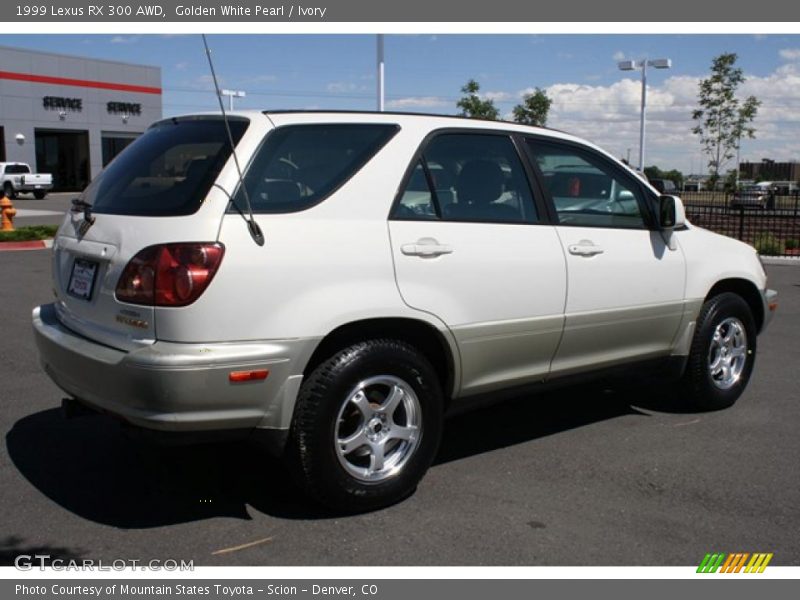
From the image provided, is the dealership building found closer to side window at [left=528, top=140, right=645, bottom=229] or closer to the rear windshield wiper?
the rear windshield wiper

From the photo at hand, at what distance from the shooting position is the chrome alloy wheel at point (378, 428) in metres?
3.89

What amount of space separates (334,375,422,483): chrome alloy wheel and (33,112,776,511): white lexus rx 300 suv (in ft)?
0.04

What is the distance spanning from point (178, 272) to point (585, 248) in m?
2.39

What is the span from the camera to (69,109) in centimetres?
4788

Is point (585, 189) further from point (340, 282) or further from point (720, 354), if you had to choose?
point (340, 282)

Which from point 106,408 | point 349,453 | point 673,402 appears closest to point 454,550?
point 349,453

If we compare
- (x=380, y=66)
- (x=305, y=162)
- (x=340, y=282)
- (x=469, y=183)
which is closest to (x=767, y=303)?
(x=469, y=183)

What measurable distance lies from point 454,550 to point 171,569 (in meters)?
1.21

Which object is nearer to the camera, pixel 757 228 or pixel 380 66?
pixel 380 66

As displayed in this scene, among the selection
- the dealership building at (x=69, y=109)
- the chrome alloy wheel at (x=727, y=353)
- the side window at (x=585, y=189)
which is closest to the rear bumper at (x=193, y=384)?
the side window at (x=585, y=189)

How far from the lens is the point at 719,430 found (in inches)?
211
